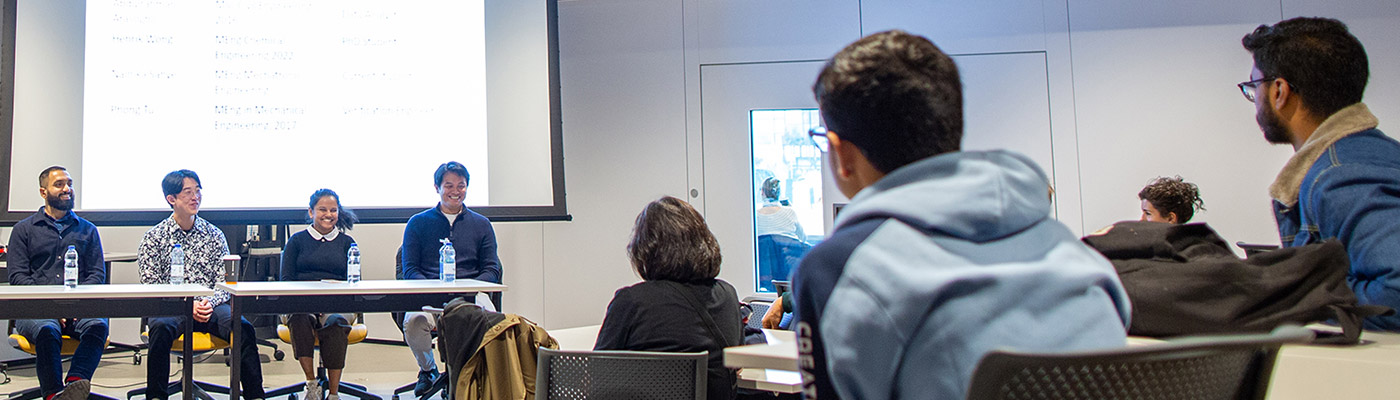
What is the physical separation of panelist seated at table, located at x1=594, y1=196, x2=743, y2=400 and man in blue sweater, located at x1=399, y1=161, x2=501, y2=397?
7.77 feet

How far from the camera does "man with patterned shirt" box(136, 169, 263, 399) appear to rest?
380 centimetres

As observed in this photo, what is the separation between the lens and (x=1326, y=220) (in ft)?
5.01

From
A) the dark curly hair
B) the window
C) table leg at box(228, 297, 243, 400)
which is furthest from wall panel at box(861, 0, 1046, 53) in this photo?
table leg at box(228, 297, 243, 400)

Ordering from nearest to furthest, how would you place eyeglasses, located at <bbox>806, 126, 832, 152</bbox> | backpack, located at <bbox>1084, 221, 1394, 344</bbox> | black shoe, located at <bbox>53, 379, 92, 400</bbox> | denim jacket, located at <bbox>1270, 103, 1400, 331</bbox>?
1. eyeglasses, located at <bbox>806, 126, 832, 152</bbox>
2. backpack, located at <bbox>1084, 221, 1394, 344</bbox>
3. denim jacket, located at <bbox>1270, 103, 1400, 331</bbox>
4. black shoe, located at <bbox>53, 379, 92, 400</bbox>

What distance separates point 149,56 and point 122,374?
1935 millimetres

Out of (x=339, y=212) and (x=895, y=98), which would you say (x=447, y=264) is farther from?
(x=895, y=98)

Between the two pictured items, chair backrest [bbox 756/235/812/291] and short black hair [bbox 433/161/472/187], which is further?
chair backrest [bbox 756/235/812/291]

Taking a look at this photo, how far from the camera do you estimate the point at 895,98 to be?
2.89ft

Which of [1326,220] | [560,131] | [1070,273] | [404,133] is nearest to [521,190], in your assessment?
[560,131]

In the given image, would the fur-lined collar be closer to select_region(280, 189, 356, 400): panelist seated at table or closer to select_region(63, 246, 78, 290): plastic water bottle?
select_region(280, 189, 356, 400): panelist seated at table

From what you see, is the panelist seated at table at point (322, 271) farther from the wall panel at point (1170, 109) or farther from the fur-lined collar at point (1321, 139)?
the wall panel at point (1170, 109)

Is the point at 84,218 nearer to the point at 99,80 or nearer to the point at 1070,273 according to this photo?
the point at 99,80

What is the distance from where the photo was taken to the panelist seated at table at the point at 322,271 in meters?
4.05

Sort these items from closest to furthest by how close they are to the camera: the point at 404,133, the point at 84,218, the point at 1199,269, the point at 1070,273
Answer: the point at 1070,273
the point at 1199,269
the point at 84,218
the point at 404,133
